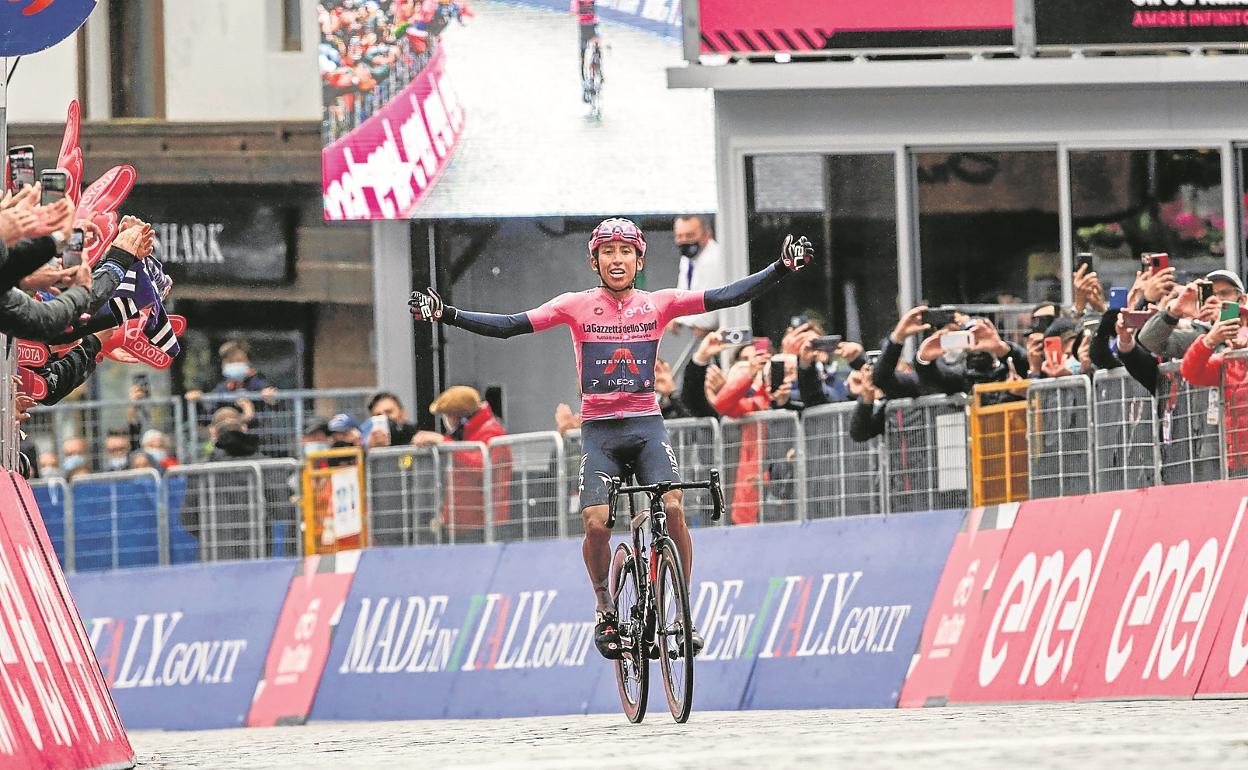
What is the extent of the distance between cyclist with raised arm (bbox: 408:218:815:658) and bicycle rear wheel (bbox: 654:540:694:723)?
589mm

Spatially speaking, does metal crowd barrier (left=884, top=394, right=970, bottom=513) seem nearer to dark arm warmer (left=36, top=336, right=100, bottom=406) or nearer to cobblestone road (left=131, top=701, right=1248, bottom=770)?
cobblestone road (left=131, top=701, right=1248, bottom=770)

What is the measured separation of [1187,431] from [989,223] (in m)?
8.57

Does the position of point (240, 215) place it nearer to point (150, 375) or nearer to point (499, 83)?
point (150, 375)

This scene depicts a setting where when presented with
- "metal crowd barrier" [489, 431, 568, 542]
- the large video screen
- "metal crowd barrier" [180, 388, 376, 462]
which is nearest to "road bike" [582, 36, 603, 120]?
the large video screen

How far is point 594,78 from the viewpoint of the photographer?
27.6 m

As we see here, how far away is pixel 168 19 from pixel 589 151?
774cm

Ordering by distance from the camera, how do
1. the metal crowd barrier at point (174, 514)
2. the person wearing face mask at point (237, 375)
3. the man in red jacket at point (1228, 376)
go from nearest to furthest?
the man in red jacket at point (1228, 376)
the metal crowd barrier at point (174, 514)
the person wearing face mask at point (237, 375)

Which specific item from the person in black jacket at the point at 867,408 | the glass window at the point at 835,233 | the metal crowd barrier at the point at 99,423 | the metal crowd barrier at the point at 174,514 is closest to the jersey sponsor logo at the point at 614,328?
the person in black jacket at the point at 867,408

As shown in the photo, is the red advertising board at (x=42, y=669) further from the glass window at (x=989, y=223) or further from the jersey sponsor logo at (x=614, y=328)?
the glass window at (x=989, y=223)

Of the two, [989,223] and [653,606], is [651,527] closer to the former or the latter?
[653,606]

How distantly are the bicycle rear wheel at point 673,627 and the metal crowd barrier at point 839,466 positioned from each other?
11.0 feet

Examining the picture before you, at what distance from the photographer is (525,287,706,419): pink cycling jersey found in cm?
1262

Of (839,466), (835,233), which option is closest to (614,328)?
(839,466)

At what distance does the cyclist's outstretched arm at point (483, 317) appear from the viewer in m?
12.2
